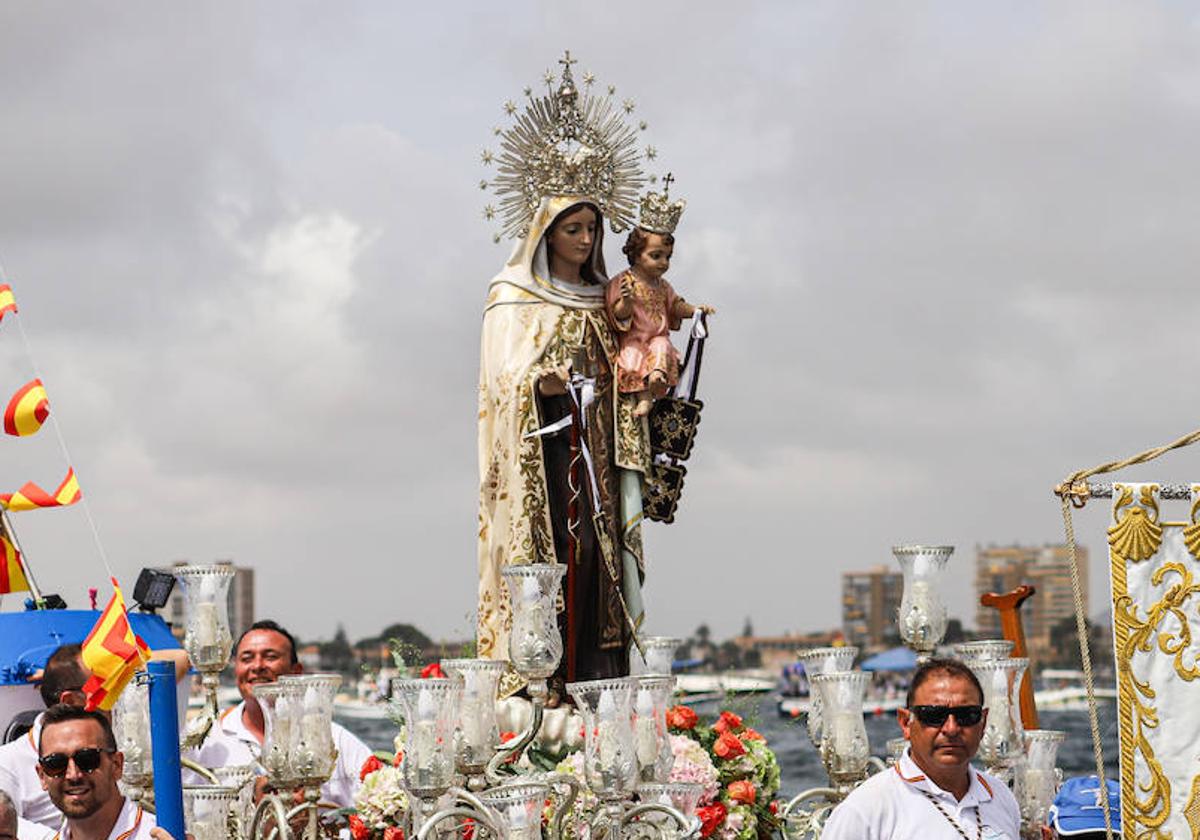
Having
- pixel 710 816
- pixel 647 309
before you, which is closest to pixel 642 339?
pixel 647 309

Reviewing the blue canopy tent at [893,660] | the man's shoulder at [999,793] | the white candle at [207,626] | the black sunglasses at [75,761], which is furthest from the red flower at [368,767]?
the blue canopy tent at [893,660]

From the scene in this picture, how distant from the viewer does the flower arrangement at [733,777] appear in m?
9.13

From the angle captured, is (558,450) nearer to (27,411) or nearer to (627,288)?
(627,288)

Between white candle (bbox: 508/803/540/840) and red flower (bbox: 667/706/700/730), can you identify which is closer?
white candle (bbox: 508/803/540/840)

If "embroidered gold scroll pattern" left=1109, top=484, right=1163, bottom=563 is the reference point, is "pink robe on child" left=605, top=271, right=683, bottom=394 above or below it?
above

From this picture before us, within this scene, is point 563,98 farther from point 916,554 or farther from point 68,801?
point 68,801

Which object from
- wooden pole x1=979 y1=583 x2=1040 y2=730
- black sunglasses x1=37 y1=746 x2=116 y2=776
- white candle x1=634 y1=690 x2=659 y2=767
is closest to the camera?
black sunglasses x1=37 y1=746 x2=116 y2=776

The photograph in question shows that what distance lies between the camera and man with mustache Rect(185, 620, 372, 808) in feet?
28.8

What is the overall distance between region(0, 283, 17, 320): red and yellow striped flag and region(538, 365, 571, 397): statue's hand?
260cm

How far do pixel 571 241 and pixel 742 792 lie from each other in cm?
294

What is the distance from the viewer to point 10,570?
10.1 meters

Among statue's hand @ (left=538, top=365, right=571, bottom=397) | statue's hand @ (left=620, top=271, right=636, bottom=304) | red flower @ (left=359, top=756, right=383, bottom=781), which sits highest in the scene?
statue's hand @ (left=620, top=271, right=636, bottom=304)

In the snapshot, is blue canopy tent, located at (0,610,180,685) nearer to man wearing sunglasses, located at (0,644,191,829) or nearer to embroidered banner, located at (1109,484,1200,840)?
man wearing sunglasses, located at (0,644,191,829)

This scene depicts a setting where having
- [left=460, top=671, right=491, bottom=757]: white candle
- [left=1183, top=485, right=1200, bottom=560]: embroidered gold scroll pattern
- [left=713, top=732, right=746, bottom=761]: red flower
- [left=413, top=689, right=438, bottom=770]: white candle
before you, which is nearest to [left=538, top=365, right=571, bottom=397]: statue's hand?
[left=713, top=732, right=746, bottom=761]: red flower
